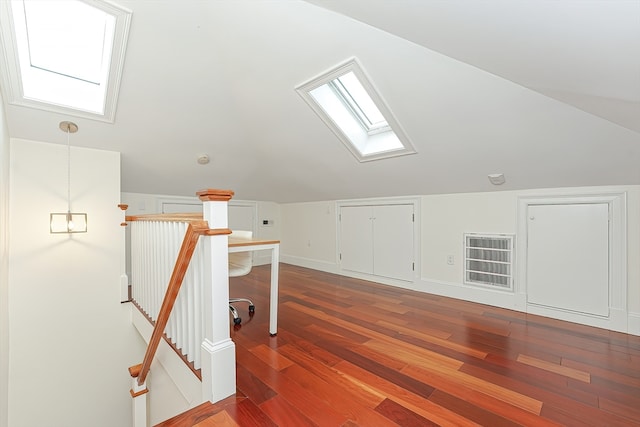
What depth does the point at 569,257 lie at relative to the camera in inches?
99.3

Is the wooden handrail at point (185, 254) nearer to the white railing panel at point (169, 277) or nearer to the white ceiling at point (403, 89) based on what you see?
the white railing panel at point (169, 277)

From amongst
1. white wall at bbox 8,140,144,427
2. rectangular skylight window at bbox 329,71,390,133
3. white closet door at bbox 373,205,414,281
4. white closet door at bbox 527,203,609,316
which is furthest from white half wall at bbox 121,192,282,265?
white closet door at bbox 527,203,609,316

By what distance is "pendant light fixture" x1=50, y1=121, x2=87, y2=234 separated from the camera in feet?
8.53

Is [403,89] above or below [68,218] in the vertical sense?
above

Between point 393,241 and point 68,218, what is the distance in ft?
11.9

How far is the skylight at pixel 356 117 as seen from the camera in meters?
2.53

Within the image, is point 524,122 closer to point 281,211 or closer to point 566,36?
point 566,36

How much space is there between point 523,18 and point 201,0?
1.98 meters

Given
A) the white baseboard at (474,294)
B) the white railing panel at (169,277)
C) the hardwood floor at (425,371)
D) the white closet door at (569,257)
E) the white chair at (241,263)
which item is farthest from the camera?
the white baseboard at (474,294)

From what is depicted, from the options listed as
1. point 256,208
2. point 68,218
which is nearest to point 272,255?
point 68,218

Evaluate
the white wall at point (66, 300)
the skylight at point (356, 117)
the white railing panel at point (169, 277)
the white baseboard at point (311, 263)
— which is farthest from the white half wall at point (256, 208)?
the skylight at point (356, 117)

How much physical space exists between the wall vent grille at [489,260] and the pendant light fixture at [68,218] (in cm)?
409

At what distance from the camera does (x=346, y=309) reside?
283 centimetres

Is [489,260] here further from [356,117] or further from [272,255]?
[272,255]
